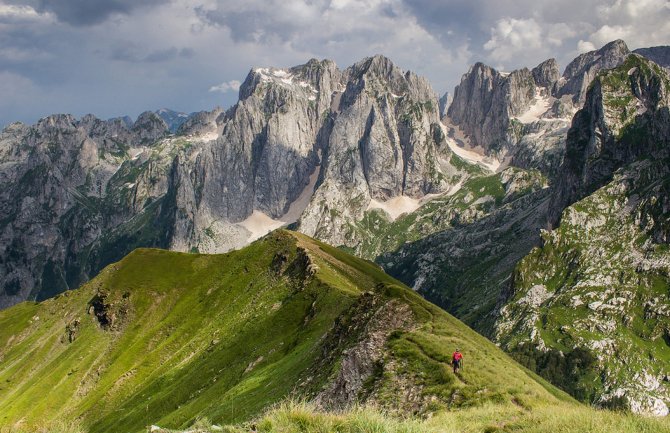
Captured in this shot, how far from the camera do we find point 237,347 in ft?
322

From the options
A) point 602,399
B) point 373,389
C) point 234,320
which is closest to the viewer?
point 373,389

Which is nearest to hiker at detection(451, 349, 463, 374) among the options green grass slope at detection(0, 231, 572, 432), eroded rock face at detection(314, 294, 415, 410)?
green grass slope at detection(0, 231, 572, 432)

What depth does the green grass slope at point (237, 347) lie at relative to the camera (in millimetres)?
41969

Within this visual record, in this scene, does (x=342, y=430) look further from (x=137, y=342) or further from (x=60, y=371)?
(x=60, y=371)

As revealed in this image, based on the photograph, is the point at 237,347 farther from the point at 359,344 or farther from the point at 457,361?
the point at 457,361

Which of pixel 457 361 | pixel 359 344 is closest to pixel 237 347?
pixel 359 344

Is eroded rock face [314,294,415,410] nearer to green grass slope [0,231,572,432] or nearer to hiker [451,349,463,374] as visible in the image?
green grass slope [0,231,572,432]

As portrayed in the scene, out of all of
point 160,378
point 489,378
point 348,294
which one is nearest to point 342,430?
point 489,378

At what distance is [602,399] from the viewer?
648 feet

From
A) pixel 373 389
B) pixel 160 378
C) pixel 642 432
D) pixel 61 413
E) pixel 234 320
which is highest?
pixel 642 432

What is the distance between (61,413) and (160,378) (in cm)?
3559

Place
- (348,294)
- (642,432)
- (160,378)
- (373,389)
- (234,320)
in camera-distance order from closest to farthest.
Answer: (642,432) < (373,389) < (348,294) < (160,378) < (234,320)

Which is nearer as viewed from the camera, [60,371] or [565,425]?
[565,425]

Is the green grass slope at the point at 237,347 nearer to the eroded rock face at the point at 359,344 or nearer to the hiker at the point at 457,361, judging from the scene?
the eroded rock face at the point at 359,344
